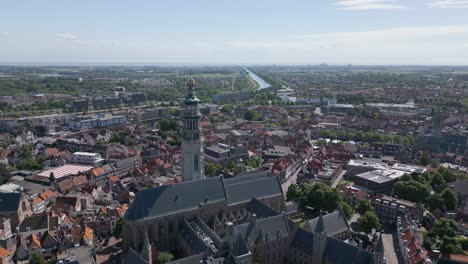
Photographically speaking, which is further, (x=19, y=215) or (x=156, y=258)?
(x=19, y=215)

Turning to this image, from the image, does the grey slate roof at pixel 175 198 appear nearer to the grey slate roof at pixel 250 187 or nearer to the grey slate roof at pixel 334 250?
the grey slate roof at pixel 250 187

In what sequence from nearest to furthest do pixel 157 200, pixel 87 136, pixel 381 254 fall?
pixel 381 254
pixel 157 200
pixel 87 136

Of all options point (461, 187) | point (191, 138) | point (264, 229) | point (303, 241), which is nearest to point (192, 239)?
point (264, 229)

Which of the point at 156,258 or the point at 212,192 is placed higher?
the point at 212,192

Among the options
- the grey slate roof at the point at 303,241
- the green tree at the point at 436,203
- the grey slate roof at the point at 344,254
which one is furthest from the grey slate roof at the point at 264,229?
the green tree at the point at 436,203

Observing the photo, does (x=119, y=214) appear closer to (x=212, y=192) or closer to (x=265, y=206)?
(x=212, y=192)

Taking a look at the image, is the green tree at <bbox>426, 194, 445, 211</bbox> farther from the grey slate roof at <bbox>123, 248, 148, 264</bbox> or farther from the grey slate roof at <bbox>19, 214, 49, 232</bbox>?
the grey slate roof at <bbox>19, 214, 49, 232</bbox>

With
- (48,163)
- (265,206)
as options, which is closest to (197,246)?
(265,206)
